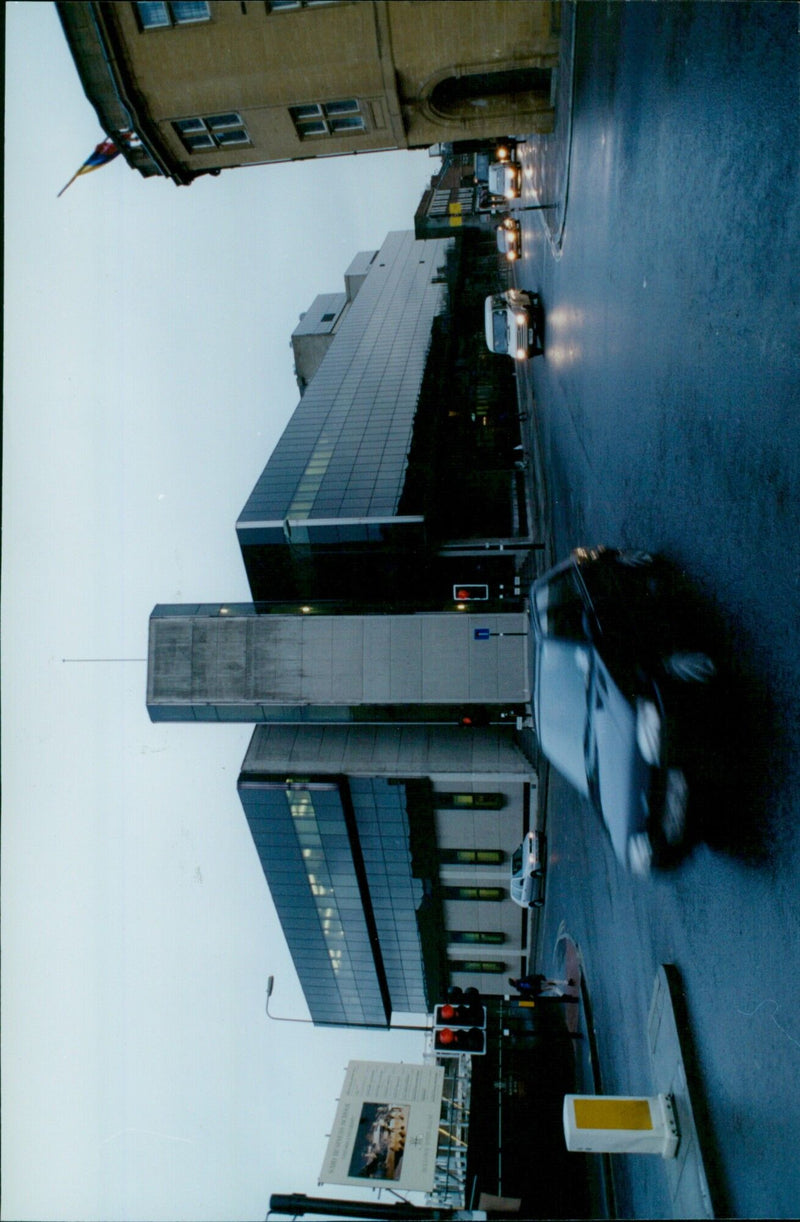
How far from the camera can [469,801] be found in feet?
120

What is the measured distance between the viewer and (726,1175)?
6762mm

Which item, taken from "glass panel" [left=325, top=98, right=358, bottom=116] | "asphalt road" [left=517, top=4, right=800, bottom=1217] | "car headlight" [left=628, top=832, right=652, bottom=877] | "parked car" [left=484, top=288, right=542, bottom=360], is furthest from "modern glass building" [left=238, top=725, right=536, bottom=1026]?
"glass panel" [left=325, top=98, right=358, bottom=116]

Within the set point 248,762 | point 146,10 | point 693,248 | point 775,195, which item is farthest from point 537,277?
point 248,762

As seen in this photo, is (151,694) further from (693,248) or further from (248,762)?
(693,248)

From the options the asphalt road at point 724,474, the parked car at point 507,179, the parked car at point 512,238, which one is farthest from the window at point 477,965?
the parked car at point 507,179

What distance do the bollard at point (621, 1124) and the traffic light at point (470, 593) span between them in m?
24.2

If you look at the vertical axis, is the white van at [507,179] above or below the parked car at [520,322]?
above

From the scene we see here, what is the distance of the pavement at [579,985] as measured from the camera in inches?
304

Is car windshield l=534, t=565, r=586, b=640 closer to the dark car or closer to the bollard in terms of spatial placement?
the dark car

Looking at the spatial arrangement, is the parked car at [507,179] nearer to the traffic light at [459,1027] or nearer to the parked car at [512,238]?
the parked car at [512,238]

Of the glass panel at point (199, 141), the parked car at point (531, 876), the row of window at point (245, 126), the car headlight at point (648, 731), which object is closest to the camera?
the car headlight at point (648, 731)

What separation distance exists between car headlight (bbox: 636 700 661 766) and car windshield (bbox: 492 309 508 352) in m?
21.3

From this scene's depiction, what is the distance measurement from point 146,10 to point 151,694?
3071 centimetres

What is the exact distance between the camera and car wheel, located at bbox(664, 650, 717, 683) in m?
7.00
